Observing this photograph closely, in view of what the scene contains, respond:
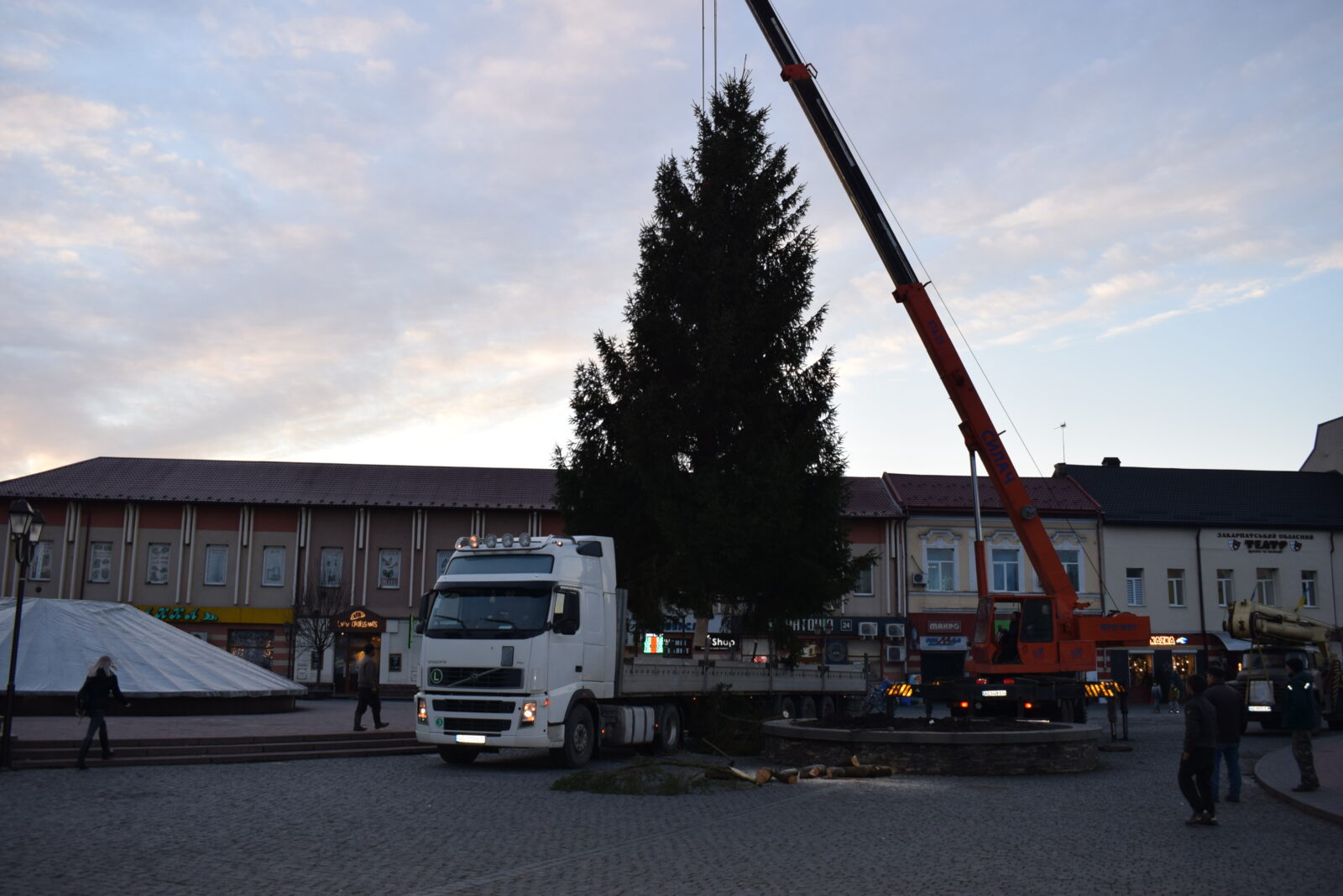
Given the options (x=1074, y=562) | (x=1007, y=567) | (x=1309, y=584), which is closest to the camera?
(x=1007, y=567)

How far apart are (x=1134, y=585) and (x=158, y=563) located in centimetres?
4009

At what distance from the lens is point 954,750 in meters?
17.1

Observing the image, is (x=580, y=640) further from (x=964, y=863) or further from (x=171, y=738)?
(x=964, y=863)

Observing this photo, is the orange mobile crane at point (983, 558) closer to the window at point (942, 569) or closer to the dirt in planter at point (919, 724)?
the dirt in planter at point (919, 724)

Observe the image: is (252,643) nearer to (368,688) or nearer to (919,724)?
(368,688)

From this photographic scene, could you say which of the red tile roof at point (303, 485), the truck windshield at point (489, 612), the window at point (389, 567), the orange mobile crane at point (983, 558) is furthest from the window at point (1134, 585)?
the truck windshield at point (489, 612)

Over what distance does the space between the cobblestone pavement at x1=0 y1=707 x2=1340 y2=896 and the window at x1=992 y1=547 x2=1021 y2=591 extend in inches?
1228

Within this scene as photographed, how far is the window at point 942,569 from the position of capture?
157 feet

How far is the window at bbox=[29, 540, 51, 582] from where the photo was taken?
47.1m

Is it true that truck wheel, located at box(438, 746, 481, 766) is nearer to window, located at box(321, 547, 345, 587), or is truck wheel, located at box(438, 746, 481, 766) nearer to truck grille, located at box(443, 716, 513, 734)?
truck grille, located at box(443, 716, 513, 734)

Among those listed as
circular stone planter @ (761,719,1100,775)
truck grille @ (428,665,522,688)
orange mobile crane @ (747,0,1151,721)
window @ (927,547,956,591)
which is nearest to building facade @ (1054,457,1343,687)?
window @ (927,547,956,591)

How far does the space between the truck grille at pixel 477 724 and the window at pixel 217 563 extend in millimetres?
33972

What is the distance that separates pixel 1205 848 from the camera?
423 inches

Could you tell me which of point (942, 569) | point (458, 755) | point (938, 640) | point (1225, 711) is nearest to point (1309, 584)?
point (942, 569)
